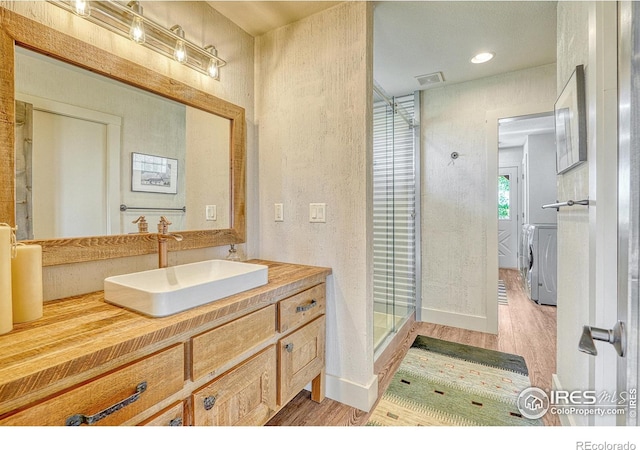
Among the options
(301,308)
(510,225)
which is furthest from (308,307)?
(510,225)

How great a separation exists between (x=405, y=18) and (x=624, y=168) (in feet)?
5.81

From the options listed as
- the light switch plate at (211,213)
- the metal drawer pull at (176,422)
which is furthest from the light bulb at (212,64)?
the metal drawer pull at (176,422)

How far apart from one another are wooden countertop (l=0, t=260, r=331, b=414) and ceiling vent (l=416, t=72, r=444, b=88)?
2514 mm

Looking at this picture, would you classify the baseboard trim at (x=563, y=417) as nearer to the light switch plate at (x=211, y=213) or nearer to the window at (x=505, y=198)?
the light switch plate at (x=211, y=213)

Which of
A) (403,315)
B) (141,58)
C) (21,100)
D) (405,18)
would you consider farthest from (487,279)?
(21,100)

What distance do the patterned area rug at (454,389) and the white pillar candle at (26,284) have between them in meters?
1.60

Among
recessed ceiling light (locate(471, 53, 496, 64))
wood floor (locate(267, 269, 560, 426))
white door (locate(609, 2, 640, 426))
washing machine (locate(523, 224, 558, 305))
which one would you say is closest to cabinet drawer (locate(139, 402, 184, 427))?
wood floor (locate(267, 269, 560, 426))

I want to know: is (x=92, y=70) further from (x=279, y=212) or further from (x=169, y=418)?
(x=169, y=418)

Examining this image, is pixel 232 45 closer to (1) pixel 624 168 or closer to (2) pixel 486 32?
(2) pixel 486 32

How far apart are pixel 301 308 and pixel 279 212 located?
2.32ft

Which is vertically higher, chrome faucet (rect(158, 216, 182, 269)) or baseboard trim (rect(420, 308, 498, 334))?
chrome faucet (rect(158, 216, 182, 269))

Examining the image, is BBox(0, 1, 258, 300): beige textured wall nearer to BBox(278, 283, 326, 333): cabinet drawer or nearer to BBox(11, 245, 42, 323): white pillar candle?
BBox(11, 245, 42, 323): white pillar candle

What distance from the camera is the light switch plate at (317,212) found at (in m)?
1.79

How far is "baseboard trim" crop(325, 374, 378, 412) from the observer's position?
1690 mm
